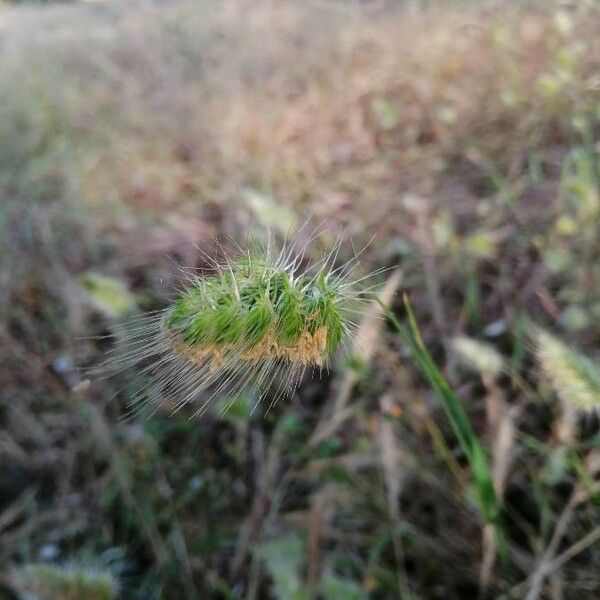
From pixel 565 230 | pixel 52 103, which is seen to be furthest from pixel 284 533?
pixel 52 103

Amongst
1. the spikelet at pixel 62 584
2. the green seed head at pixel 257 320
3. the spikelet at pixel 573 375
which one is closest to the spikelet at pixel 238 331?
the green seed head at pixel 257 320

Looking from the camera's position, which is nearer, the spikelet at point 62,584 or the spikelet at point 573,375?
the spikelet at point 573,375

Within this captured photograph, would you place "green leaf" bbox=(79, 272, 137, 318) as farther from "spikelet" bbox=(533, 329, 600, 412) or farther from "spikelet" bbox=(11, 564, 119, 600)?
"spikelet" bbox=(533, 329, 600, 412)

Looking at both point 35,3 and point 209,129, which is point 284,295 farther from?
point 35,3

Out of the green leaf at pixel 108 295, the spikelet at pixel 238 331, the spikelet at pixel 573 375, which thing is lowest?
the green leaf at pixel 108 295

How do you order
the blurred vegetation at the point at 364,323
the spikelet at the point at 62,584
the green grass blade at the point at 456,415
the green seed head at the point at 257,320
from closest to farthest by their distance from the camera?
the green seed head at the point at 257,320 < the green grass blade at the point at 456,415 < the spikelet at the point at 62,584 < the blurred vegetation at the point at 364,323

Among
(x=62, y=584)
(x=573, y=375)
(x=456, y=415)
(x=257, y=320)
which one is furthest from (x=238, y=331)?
(x=62, y=584)

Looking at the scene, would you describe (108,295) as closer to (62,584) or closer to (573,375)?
(62,584)

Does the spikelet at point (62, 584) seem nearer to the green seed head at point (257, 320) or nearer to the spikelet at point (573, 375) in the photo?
the green seed head at point (257, 320)
